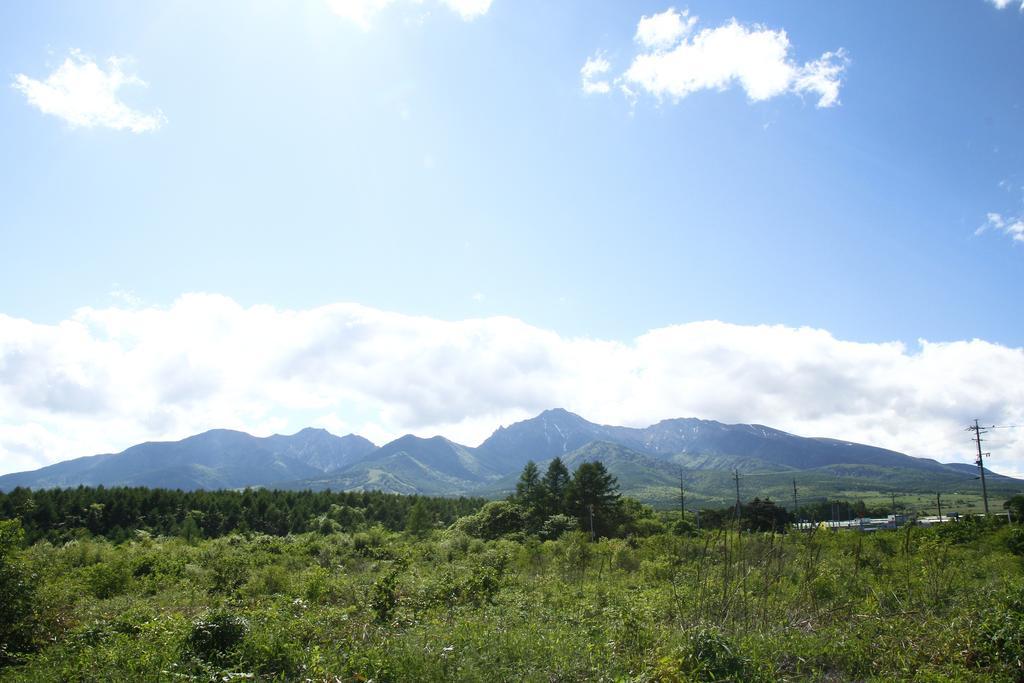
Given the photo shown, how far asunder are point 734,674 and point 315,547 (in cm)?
2724

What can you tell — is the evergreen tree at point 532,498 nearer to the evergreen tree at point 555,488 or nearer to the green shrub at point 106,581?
the evergreen tree at point 555,488

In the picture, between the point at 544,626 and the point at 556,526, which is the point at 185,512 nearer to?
the point at 556,526

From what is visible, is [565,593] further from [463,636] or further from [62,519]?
[62,519]

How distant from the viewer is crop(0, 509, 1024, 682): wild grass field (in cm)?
738

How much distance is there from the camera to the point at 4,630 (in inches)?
371

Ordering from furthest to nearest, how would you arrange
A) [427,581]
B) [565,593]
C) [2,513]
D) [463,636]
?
[2,513]
[427,581]
[565,593]
[463,636]

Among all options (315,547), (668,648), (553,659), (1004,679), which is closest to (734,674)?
(668,648)

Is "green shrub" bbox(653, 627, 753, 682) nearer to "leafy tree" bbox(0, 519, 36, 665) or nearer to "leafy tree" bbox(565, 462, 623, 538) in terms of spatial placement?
"leafy tree" bbox(0, 519, 36, 665)

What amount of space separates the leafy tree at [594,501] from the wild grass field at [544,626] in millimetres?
30790

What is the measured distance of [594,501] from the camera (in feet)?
157

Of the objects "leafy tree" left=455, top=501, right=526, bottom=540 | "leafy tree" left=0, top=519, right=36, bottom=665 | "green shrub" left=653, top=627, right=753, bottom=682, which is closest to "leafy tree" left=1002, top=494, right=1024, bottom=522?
"green shrub" left=653, top=627, right=753, bottom=682

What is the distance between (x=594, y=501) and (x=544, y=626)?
1557 inches

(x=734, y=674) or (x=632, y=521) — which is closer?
(x=734, y=674)

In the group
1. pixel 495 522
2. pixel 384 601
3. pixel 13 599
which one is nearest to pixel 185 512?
pixel 495 522
